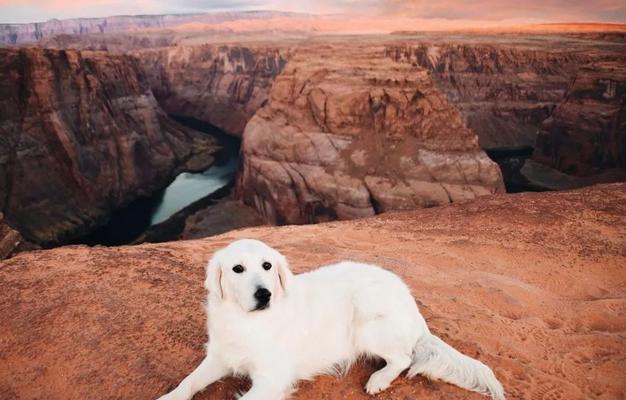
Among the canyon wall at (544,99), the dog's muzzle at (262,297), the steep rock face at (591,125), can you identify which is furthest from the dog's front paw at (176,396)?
the steep rock face at (591,125)

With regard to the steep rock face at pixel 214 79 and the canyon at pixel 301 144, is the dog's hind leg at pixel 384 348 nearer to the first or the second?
the canyon at pixel 301 144

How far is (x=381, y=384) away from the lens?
11.9 ft

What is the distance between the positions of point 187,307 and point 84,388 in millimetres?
1509

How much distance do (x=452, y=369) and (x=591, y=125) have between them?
4177 cm

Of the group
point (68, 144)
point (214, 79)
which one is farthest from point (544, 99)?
point (68, 144)

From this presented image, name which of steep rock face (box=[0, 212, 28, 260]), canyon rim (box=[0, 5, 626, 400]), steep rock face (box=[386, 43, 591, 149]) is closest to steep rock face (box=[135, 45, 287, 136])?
canyon rim (box=[0, 5, 626, 400])

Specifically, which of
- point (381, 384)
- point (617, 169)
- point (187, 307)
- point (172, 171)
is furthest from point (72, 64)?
point (617, 169)

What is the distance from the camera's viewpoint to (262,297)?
3.15 m

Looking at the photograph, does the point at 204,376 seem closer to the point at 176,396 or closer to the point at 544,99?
the point at 176,396

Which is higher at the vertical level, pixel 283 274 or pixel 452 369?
pixel 283 274

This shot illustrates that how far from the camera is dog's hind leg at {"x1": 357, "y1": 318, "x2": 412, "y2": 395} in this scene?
3637 mm

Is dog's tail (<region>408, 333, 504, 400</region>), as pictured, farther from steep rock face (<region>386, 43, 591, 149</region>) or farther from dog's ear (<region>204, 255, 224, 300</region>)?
steep rock face (<region>386, 43, 591, 149</region>)

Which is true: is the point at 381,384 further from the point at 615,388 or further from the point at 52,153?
the point at 52,153

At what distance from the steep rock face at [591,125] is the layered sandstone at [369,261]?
32.5m
